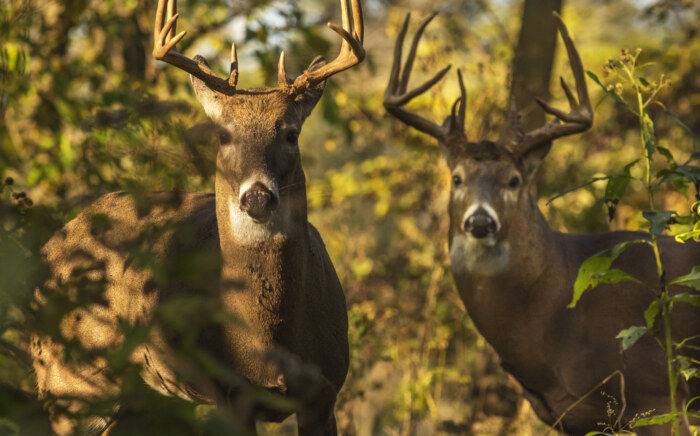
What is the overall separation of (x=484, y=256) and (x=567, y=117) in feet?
4.28

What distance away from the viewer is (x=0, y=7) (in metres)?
2.83

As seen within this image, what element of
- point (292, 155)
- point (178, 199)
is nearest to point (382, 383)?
point (292, 155)

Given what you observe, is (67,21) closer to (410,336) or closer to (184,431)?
(410,336)

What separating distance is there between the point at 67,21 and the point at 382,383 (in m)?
4.60

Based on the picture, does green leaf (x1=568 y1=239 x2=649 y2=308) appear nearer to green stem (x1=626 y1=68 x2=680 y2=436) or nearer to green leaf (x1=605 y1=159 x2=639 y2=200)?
green stem (x1=626 y1=68 x2=680 y2=436)

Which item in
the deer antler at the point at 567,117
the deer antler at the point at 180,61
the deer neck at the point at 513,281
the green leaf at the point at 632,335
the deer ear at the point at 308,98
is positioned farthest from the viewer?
the deer antler at the point at 567,117

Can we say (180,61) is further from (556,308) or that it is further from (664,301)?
(556,308)

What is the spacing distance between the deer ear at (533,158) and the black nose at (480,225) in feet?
2.46

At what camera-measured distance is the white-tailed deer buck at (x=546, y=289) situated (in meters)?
5.33

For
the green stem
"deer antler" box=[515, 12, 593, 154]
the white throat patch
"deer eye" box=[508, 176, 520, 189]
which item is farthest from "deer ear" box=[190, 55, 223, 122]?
"deer antler" box=[515, 12, 593, 154]

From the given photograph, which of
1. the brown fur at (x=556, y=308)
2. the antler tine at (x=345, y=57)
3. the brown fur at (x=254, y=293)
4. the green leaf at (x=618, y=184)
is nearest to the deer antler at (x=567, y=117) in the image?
the brown fur at (x=556, y=308)

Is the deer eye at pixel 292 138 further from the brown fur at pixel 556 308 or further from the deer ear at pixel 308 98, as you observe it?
the brown fur at pixel 556 308

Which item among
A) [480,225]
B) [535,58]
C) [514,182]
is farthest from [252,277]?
[535,58]

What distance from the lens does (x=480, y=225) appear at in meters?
5.55
